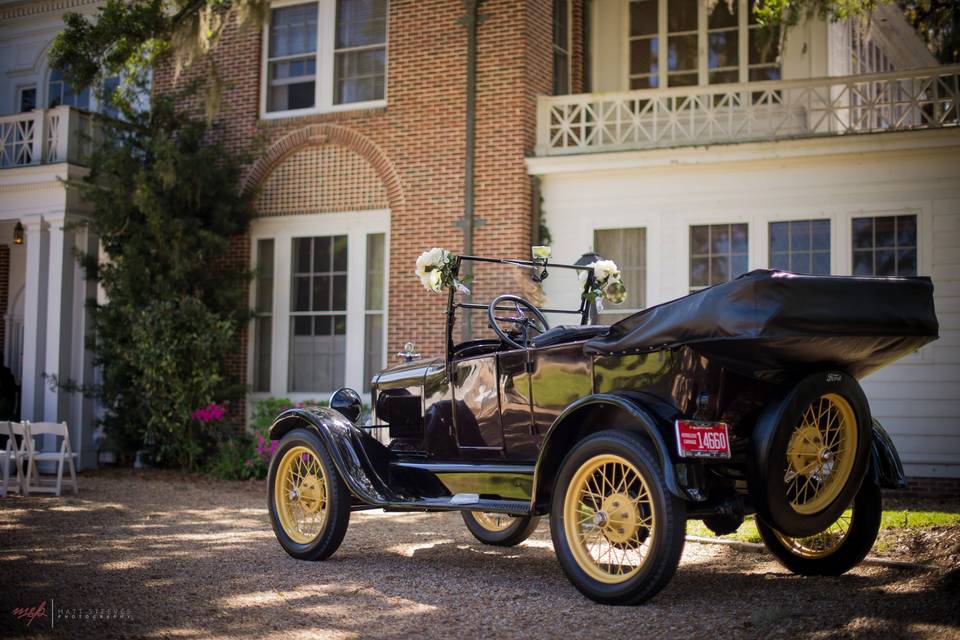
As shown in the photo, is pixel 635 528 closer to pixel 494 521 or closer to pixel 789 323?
pixel 789 323

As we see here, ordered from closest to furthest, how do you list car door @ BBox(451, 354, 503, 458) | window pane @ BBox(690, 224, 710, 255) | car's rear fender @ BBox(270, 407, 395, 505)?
car door @ BBox(451, 354, 503, 458) → car's rear fender @ BBox(270, 407, 395, 505) → window pane @ BBox(690, 224, 710, 255)

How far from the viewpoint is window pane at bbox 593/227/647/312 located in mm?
12734

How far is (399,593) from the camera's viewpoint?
227 inches

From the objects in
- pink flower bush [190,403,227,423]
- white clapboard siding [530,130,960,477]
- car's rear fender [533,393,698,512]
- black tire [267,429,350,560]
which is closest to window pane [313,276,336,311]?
pink flower bush [190,403,227,423]

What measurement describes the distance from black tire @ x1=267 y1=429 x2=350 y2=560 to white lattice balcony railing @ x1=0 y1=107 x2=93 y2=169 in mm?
8786

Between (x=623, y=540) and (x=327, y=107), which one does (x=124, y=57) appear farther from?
(x=623, y=540)

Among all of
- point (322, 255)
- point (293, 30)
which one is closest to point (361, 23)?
point (293, 30)

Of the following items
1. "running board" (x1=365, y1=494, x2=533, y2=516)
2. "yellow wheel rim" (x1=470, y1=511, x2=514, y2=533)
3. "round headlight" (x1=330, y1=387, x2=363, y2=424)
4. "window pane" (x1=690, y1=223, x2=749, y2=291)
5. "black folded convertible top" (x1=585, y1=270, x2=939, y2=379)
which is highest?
"window pane" (x1=690, y1=223, x2=749, y2=291)

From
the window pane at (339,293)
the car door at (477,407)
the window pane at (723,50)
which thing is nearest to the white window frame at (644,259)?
the window pane at (723,50)

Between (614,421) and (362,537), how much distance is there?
3444 millimetres

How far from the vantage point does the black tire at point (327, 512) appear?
22.2 ft

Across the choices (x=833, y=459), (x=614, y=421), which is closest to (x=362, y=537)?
(x=614, y=421)

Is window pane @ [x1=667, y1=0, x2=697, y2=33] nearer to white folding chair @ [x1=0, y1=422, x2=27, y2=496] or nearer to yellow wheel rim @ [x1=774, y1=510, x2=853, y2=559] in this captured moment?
yellow wheel rim @ [x1=774, y1=510, x2=853, y2=559]

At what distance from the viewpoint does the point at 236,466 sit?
43.2 feet
